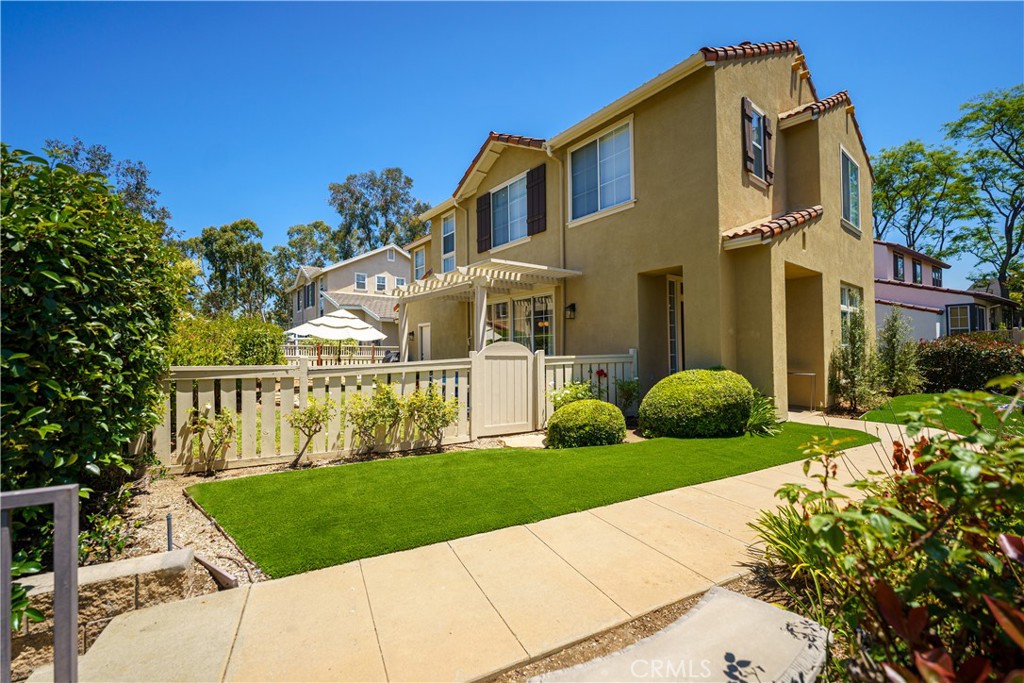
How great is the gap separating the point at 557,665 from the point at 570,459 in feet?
12.2

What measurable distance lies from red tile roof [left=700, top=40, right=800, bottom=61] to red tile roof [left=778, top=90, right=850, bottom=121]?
4.67 feet

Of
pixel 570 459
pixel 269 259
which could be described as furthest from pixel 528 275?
pixel 269 259

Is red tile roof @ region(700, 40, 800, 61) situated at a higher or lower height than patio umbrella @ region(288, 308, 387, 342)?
higher

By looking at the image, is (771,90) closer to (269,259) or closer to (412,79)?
(412,79)

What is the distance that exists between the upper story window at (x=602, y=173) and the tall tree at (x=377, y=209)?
31579 mm

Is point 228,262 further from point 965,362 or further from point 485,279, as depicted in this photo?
point 965,362

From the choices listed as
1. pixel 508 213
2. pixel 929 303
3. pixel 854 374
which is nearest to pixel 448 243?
pixel 508 213

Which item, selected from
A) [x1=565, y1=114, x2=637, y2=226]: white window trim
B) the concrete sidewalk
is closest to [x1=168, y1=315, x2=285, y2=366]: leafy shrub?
the concrete sidewalk

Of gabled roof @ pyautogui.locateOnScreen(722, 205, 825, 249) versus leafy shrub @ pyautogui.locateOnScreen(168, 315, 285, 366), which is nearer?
leafy shrub @ pyautogui.locateOnScreen(168, 315, 285, 366)

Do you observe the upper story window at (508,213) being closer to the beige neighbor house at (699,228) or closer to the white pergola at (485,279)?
the beige neighbor house at (699,228)

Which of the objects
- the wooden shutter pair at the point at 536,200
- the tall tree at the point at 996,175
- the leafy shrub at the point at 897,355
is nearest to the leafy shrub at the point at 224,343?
the wooden shutter pair at the point at 536,200

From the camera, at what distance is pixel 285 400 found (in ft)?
18.6

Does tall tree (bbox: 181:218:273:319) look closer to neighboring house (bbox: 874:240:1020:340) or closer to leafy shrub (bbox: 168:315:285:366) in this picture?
leafy shrub (bbox: 168:315:285:366)

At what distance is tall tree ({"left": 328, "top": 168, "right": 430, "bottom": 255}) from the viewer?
132 ft
